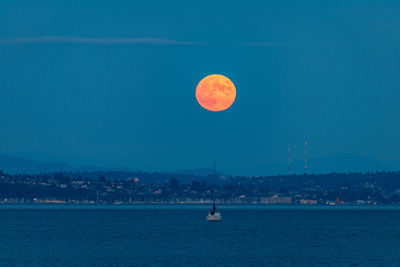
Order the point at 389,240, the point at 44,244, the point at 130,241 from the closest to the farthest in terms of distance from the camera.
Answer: the point at 44,244, the point at 130,241, the point at 389,240

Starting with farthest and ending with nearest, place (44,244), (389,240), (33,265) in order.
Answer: (389,240) < (44,244) < (33,265)

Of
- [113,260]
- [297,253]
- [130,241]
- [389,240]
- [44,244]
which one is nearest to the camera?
[113,260]

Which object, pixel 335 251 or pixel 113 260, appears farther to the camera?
pixel 335 251

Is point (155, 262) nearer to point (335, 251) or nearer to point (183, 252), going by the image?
point (183, 252)

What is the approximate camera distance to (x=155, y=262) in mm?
102062

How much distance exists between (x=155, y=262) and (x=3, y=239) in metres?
52.4

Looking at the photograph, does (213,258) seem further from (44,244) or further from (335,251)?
(44,244)

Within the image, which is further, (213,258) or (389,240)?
(389,240)

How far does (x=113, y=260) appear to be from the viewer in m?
104

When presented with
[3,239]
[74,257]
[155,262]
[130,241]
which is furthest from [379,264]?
[3,239]

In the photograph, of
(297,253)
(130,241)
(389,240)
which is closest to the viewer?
(297,253)

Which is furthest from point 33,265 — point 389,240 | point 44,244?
point 389,240

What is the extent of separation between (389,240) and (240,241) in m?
31.4

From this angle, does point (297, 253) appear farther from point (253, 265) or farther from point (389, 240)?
point (389, 240)
